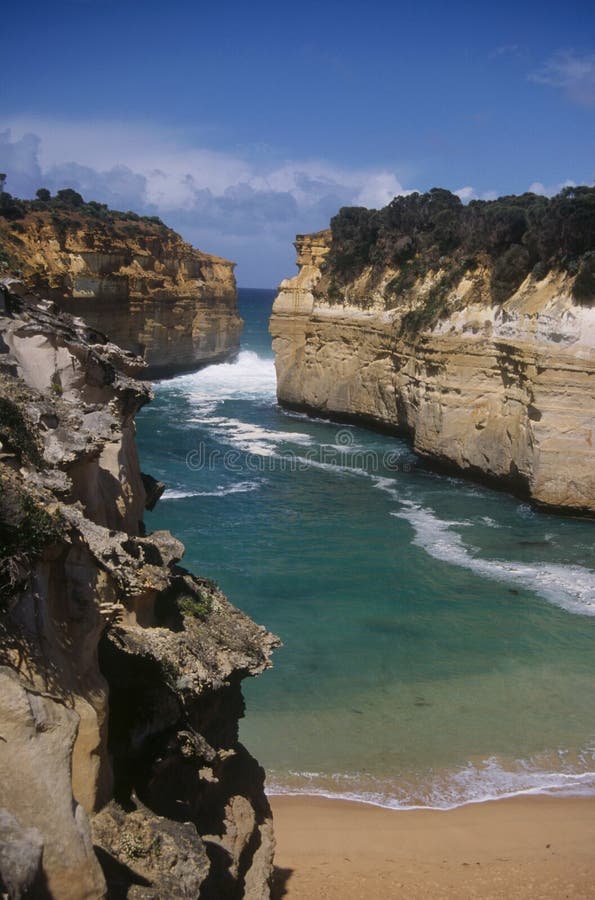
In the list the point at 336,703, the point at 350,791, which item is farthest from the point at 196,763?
the point at 336,703

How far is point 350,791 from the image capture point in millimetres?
11133

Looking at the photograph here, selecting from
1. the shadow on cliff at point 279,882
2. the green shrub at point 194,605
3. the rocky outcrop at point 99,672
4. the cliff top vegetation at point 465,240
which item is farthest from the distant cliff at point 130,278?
the shadow on cliff at point 279,882

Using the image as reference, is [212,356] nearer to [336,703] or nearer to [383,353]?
[383,353]

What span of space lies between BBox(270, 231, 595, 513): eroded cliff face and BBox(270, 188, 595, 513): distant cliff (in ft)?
0.16

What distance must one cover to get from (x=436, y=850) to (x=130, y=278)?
138ft

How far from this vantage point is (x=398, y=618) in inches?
653

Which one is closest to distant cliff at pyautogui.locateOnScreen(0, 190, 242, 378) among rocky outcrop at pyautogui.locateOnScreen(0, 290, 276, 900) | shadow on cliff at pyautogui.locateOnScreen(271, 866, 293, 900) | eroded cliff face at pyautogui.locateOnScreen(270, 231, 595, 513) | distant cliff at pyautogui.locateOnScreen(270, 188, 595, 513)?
distant cliff at pyautogui.locateOnScreen(270, 188, 595, 513)

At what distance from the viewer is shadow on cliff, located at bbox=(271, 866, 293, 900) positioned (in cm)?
895

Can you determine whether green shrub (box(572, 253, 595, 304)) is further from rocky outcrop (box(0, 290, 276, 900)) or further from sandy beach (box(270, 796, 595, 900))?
rocky outcrop (box(0, 290, 276, 900))

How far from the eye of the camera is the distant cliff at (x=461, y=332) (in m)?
22.5

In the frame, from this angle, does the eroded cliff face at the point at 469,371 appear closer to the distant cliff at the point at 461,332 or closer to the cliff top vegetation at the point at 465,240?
the distant cliff at the point at 461,332

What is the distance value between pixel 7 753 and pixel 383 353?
29.8 meters

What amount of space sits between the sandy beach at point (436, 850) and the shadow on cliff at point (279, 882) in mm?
12

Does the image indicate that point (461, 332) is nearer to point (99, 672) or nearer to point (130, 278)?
point (99, 672)
